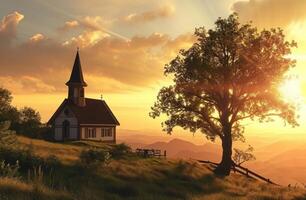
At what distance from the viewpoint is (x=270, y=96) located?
5241cm

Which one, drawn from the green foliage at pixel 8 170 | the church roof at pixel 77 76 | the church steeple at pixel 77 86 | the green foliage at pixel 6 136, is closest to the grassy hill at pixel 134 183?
the green foliage at pixel 8 170

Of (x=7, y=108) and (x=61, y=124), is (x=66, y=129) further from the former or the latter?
(x=7, y=108)

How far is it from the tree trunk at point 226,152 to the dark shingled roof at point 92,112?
30.0 m

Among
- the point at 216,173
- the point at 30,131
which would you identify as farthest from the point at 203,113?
the point at 30,131

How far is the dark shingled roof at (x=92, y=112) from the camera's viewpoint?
80206 mm

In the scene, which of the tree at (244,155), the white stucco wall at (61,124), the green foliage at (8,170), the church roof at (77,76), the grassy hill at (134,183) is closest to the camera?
the grassy hill at (134,183)

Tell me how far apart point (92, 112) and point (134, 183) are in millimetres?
49526

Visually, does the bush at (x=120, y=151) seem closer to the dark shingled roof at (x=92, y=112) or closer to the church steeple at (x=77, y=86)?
the dark shingled roof at (x=92, y=112)

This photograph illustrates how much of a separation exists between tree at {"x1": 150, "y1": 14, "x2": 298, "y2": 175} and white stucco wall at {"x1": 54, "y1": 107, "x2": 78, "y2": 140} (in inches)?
1037

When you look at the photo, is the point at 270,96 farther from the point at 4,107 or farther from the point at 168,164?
the point at 4,107

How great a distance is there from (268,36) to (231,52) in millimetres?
4601

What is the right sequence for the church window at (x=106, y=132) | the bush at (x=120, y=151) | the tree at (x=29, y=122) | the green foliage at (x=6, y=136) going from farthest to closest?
the church window at (x=106, y=132) → the tree at (x=29, y=122) → the bush at (x=120, y=151) → the green foliage at (x=6, y=136)

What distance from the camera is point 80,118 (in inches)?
3113

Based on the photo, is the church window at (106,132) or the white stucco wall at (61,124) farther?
the church window at (106,132)
